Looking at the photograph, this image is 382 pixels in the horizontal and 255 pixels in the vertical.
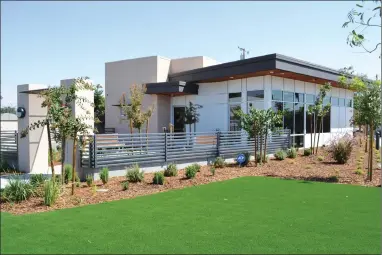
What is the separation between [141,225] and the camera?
6.20 m

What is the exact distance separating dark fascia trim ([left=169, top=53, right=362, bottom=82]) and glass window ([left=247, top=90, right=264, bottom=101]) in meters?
1.67

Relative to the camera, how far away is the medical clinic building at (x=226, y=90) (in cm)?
1884

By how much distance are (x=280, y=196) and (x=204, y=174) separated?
424 cm

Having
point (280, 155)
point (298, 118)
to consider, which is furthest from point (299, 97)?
point (280, 155)

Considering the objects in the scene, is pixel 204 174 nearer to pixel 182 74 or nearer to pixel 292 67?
pixel 292 67

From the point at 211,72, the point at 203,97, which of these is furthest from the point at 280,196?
the point at 203,97

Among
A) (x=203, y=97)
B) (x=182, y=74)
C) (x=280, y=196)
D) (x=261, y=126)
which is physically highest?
(x=182, y=74)

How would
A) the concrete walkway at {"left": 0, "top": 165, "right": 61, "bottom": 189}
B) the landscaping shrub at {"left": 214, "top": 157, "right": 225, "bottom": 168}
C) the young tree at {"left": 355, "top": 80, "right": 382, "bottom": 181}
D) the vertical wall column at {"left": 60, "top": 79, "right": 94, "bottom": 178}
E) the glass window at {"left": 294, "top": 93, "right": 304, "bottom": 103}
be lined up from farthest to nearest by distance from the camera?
the glass window at {"left": 294, "top": 93, "right": 304, "bottom": 103}, the landscaping shrub at {"left": 214, "top": 157, "right": 225, "bottom": 168}, the young tree at {"left": 355, "top": 80, "right": 382, "bottom": 181}, the vertical wall column at {"left": 60, "top": 79, "right": 94, "bottom": 178}, the concrete walkway at {"left": 0, "top": 165, "right": 61, "bottom": 189}

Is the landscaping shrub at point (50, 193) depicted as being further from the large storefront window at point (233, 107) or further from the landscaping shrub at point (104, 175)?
the large storefront window at point (233, 107)

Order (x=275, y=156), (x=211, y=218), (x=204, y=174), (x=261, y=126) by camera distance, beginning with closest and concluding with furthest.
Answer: (x=211, y=218)
(x=204, y=174)
(x=261, y=126)
(x=275, y=156)

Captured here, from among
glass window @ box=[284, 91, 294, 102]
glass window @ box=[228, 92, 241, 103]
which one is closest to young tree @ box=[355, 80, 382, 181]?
glass window @ box=[284, 91, 294, 102]

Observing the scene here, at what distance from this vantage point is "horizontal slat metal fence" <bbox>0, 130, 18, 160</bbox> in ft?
48.5

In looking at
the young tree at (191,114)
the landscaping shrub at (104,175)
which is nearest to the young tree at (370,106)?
the landscaping shrub at (104,175)

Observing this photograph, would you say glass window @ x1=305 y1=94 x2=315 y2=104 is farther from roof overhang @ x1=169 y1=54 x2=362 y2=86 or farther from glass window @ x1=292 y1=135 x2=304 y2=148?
glass window @ x1=292 y1=135 x2=304 y2=148
